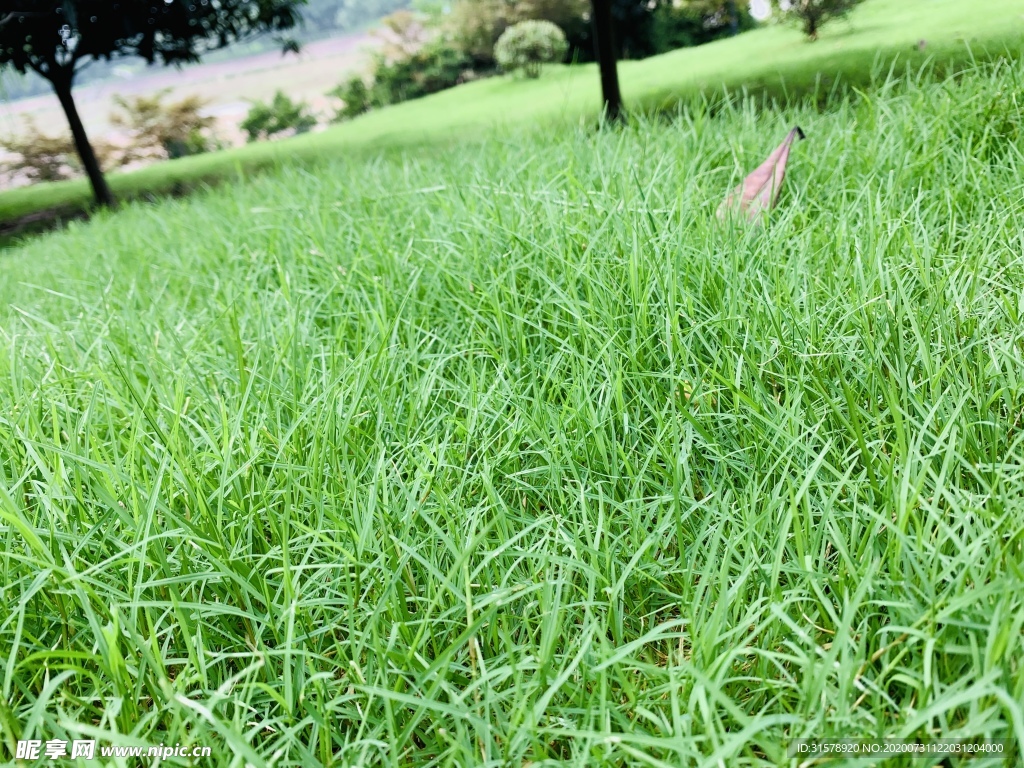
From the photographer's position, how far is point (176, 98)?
12.2 meters

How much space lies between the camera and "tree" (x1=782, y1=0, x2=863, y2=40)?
11.6 feet

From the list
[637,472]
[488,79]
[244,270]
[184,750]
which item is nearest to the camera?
[184,750]

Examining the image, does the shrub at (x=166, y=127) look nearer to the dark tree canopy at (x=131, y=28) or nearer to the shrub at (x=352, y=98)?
the shrub at (x=352, y=98)

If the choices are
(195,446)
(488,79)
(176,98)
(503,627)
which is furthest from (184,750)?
(176,98)

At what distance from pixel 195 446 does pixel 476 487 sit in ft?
1.76

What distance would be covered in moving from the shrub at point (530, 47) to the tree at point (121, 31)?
8.50 ft

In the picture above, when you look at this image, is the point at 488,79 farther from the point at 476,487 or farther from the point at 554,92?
the point at 476,487

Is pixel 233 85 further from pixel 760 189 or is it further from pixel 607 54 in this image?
pixel 760 189

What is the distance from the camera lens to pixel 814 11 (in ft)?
11.7

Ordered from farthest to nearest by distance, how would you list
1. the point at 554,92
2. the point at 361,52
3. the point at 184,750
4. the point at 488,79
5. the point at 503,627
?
1. the point at 361,52
2. the point at 488,79
3. the point at 554,92
4. the point at 503,627
5. the point at 184,750

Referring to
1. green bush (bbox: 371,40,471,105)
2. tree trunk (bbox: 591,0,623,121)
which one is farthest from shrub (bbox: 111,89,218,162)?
tree trunk (bbox: 591,0,623,121)

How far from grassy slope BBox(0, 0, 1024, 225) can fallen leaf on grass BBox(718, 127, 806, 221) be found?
987 millimetres

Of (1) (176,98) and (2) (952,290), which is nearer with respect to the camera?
(2) (952,290)

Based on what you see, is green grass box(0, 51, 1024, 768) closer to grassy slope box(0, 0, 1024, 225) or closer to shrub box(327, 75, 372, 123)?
grassy slope box(0, 0, 1024, 225)
